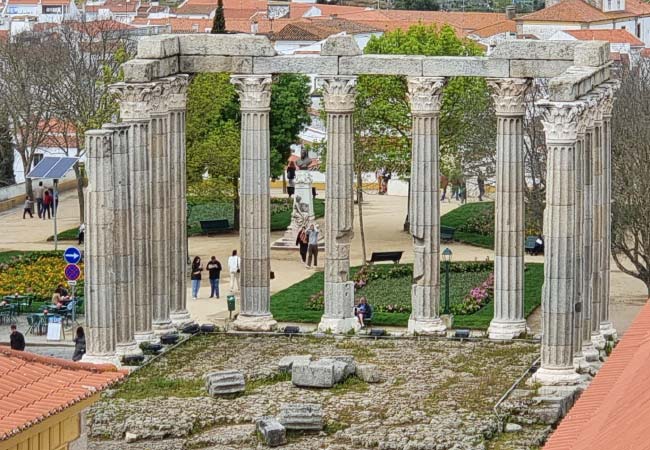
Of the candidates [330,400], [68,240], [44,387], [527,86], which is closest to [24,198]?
[68,240]

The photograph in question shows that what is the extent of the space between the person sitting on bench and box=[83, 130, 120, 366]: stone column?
11.7 meters

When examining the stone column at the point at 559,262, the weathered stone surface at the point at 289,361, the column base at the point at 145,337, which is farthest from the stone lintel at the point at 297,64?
the stone column at the point at 559,262

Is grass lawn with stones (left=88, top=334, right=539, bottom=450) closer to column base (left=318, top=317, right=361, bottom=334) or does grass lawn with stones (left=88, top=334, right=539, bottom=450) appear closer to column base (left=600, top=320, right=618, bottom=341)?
column base (left=318, top=317, right=361, bottom=334)

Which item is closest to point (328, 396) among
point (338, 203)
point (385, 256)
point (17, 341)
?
point (338, 203)

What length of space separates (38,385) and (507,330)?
2843 centimetres

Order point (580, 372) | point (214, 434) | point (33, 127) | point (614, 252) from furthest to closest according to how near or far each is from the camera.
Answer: point (33, 127) < point (614, 252) < point (580, 372) < point (214, 434)

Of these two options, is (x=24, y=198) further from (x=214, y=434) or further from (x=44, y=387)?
(x=44, y=387)

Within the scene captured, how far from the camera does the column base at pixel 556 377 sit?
2192 inches

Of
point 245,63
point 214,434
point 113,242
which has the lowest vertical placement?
point 214,434

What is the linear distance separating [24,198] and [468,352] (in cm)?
4682

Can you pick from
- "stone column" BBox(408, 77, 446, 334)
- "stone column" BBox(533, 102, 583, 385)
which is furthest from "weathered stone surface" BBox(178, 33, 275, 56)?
"stone column" BBox(533, 102, 583, 385)

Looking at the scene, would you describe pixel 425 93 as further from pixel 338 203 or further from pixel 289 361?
pixel 289 361

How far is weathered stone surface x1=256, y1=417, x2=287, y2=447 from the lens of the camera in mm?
50812

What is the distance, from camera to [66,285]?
77.8 meters
